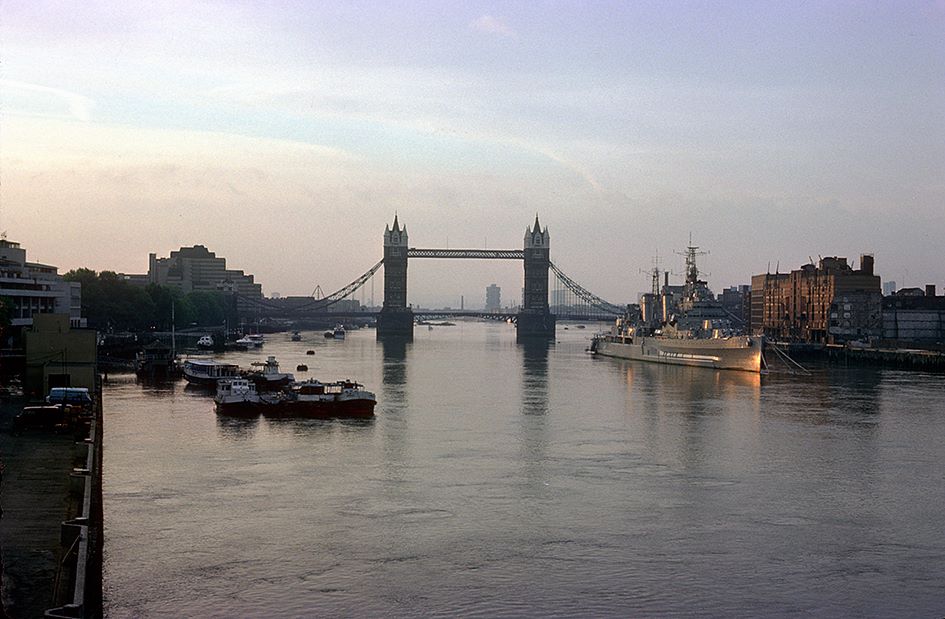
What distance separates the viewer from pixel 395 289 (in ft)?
568

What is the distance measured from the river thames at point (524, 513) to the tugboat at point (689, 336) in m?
31.4

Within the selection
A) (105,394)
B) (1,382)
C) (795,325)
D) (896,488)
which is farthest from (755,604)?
(795,325)

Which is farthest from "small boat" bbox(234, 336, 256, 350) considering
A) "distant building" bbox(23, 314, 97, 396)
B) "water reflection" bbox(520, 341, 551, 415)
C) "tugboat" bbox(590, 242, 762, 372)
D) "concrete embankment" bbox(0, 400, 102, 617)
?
"concrete embankment" bbox(0, 400, 102, 617)

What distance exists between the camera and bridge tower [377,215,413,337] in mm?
164750

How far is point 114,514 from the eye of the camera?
23609 mm

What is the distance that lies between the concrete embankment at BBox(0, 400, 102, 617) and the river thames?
94 centimetres

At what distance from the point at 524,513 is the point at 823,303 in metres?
96.5

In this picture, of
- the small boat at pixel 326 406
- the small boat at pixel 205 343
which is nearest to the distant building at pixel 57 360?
the small boat at pixel 326 406

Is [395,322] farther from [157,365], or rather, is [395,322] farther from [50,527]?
[50,527]

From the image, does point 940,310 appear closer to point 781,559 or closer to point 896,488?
point 896,488

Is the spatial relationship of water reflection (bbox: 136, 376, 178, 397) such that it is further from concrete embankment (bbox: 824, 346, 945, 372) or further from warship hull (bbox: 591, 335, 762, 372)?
concrete embankment (bbox: 824, 346, 945, 372)

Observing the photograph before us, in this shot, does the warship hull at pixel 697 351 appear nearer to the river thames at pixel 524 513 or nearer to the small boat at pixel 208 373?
the river thames at pixel 524 513

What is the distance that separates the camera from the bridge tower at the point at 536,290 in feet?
550

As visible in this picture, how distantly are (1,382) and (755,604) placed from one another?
3157 cm
